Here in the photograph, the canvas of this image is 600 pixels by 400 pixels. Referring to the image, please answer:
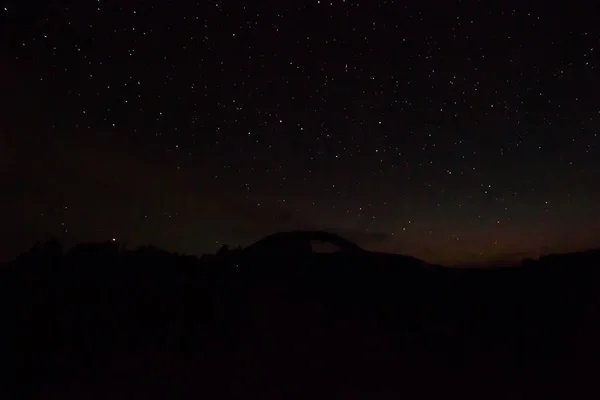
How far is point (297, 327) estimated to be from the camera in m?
5.71

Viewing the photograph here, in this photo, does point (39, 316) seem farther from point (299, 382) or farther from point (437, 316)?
point (437, 316)

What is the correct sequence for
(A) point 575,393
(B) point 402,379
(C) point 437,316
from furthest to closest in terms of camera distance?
(C) point 437,316 → (B) point 402,379 → (A) point 575,393

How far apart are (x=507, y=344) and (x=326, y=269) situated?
2.02 meters

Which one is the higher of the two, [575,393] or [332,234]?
[332,234]

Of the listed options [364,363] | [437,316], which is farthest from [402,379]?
[437,316]

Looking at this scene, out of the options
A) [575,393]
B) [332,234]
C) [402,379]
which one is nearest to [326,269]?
[332,234]

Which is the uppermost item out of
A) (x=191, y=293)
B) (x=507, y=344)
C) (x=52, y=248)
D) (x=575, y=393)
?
(x=52, y=248)

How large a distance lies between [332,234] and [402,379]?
1995 millimetres

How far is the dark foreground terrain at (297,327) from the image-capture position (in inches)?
206

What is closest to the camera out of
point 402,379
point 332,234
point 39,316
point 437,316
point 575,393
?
point 575,393

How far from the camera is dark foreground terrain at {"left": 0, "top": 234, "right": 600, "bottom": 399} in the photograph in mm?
5234

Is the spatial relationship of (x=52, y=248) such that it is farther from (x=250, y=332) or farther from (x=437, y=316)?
(x=437, y=316)

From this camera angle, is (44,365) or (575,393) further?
(44,365)

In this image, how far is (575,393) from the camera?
16.1ft
